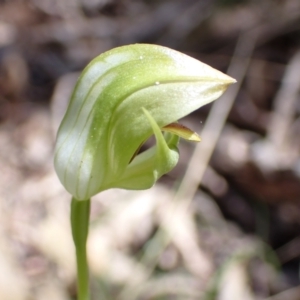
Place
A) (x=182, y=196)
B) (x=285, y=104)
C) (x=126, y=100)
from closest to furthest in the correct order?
(x=126, y=100), (x=182, y=196), (x=285, y=104)

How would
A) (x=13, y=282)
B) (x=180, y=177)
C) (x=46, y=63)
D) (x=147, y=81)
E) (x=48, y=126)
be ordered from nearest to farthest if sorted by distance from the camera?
(x=147, y=81) → (x=13, y=282) → (x=180, y=177) → (x=48, y=126) → (x=46, y=63)

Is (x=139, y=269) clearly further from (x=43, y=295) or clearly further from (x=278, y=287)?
(x=278, y=287)

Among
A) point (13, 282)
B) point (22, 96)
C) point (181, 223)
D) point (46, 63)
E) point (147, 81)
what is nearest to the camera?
point (147, 81)

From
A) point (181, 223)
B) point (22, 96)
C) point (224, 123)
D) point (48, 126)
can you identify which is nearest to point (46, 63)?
point (22, 96)

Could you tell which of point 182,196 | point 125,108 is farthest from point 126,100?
point 182,196

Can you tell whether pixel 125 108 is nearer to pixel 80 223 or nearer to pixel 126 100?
pixel 126 100
